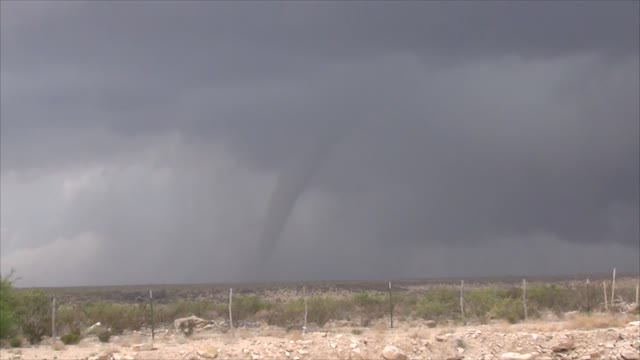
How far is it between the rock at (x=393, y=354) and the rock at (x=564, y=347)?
7785mm

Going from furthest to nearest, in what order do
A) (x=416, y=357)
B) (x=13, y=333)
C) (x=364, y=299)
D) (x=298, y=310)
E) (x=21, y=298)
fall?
(x=364, y=299) → (x=298, y=310) → (x=21, y=298) → (x=13, y=333) → (x=416, y=357)

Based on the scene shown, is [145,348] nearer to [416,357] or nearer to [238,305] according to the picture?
[416,357]

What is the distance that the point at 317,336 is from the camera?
44.3 metres

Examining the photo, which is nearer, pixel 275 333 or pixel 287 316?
pixel 275 333

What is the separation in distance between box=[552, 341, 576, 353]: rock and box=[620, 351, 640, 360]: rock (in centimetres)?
240

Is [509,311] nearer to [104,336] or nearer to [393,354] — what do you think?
[393,354]

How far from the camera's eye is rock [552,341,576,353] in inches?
1703

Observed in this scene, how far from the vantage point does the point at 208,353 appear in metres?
42.3

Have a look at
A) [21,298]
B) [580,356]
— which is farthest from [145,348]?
[580,356]

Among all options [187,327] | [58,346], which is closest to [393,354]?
[187,327]

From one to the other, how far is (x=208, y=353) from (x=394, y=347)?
916 centimetres

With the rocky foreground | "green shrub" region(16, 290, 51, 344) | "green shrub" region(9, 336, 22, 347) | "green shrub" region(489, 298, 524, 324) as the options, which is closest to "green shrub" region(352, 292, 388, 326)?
"green shrub" region(489, 298, 524, 324)

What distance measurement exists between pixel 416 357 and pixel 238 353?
8.76 meters

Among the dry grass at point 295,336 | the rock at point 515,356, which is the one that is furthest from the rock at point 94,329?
the rock at point 515,356
